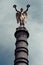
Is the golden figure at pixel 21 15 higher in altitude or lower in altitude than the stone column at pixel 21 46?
higher

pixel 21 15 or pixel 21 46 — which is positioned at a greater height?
pixel 21 15

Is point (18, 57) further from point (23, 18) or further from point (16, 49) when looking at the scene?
point (23, 18)

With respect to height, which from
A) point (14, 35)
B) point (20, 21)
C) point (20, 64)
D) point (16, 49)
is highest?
point (20, 21)

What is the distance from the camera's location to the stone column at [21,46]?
71.8 feet

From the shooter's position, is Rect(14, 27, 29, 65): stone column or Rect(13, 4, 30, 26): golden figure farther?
Rect(13, 4, 30, 26): golden figure

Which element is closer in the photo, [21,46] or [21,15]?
[21,46]

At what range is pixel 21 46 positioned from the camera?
22453mm

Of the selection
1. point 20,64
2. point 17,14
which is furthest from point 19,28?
point 20,64

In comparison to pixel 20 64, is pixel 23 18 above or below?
above

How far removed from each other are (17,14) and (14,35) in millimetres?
2378

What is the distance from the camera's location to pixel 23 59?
21.9 meters

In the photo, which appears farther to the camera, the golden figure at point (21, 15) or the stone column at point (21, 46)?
the golden figure at point (21, 15)

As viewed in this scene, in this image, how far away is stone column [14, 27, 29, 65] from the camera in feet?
71.8

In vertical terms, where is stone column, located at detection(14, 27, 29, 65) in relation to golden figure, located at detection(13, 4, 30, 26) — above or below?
below
